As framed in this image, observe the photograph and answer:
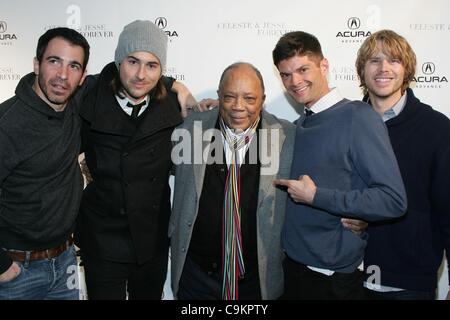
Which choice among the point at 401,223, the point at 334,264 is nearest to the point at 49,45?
the point at 334,264

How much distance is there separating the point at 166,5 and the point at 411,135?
1.87m

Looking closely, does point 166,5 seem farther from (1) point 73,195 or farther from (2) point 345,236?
(2) point 345,236

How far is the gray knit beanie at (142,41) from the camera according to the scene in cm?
187

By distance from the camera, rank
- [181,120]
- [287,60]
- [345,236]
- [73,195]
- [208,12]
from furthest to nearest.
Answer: [208,12] < [181,120] < [73,195] < [287,60] < [345,236]

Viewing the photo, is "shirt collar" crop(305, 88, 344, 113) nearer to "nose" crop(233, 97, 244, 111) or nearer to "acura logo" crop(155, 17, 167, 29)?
"nose" crop(233, 97, 244, 111)

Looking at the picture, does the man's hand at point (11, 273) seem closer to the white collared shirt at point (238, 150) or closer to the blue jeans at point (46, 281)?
the blue jeans at point (46, 281)

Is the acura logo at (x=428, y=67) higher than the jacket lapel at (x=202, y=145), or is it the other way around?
the acura logo at (x=428, y=67)

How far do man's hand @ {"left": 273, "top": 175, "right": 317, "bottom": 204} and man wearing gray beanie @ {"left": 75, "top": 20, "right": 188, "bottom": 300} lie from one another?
0.68 m

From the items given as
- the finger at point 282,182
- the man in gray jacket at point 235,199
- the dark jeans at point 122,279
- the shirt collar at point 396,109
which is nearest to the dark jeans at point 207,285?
the man in gray jacket at point 235,199

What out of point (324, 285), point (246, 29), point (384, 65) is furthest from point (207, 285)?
point (246, 29)

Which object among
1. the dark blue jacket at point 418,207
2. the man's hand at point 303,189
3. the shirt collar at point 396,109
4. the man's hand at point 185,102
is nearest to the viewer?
the man's hand at point 303,189

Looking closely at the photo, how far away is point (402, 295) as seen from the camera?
182cm

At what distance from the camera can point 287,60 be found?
1781mm

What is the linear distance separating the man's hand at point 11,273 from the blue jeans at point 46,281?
4cm
